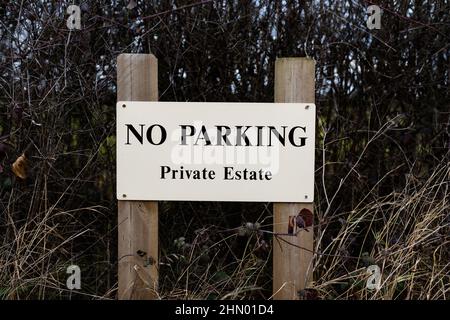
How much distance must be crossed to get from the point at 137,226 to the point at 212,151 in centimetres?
54

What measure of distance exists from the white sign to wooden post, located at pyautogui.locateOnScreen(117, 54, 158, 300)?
0.09 meters

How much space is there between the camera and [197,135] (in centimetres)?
251

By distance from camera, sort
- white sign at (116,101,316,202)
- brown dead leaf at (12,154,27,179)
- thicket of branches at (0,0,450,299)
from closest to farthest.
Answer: white sign at (116,101,316,202), brown dead leaf at (12,154,27,179), thicket of branches at (0,0,450,299)

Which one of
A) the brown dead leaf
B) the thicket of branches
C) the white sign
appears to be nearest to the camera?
the white sign

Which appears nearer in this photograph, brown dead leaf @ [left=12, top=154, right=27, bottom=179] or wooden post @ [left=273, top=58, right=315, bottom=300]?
wooden post @ [left=273, top=58, right=315, bottom=300]

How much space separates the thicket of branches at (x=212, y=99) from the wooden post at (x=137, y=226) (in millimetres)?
452

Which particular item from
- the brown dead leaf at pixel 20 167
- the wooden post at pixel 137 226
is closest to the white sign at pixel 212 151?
the wooden post at pixel 137 226

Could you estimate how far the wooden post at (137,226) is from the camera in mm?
2549

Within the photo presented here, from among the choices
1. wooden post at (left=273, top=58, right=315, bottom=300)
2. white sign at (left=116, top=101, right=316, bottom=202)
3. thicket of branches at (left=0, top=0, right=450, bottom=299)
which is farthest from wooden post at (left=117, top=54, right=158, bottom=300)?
wooden post at (left=273, top=58, right=315, bottom=300)

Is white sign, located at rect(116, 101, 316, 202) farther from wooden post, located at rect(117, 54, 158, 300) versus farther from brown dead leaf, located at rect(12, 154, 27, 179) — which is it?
brown dead leaf, located at rect(12, 154, 27, 179)

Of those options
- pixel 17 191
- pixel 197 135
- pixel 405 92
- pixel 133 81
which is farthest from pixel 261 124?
pixel 17 191

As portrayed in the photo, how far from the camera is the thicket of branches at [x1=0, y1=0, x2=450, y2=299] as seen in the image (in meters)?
3.16

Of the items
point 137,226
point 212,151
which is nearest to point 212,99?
point 212,151

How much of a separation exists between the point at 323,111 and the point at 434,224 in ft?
3.17
